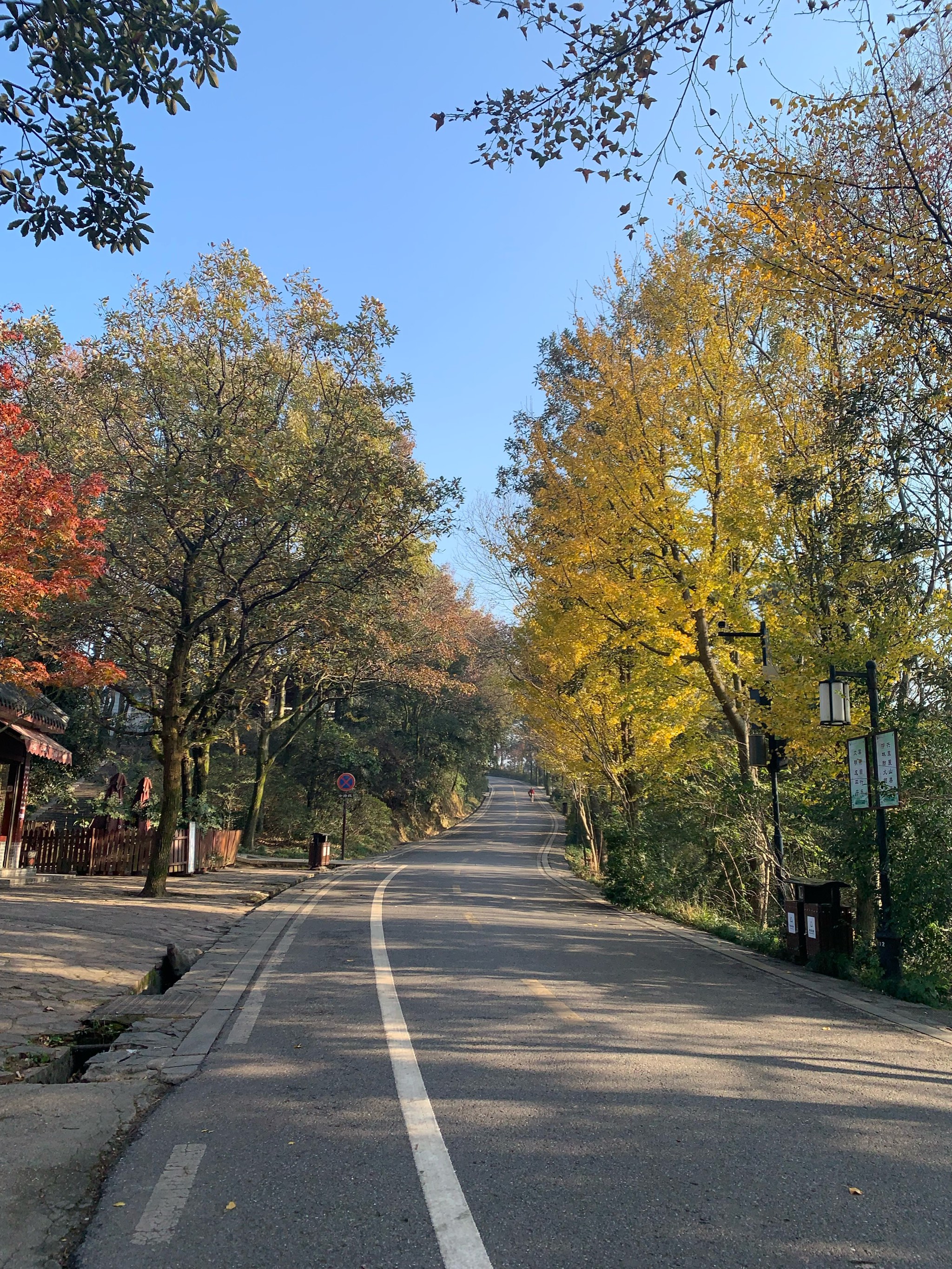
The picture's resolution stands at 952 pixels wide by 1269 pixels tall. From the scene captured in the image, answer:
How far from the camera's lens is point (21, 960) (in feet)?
30.1

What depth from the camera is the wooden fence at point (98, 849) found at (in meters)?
20.7

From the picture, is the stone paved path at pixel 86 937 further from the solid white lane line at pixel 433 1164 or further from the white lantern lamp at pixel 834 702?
the white lantern lamp at pixel 834 702

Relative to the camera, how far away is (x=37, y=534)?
12.8 m

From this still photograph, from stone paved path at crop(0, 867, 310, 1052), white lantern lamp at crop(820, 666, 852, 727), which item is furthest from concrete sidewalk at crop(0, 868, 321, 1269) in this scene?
white lantern lamp at crop(820, 666, 852, 727)

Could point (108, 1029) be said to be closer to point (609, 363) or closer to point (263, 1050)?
point (263, 1050)

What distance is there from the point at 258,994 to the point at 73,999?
1.60 metres

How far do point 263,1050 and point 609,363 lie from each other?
12137mm

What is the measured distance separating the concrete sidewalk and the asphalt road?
0.20 m

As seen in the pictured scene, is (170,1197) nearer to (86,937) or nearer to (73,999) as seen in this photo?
(73,999)

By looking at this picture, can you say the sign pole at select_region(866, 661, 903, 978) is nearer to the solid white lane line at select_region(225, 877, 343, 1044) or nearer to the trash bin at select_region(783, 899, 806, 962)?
the trash bin at select_region(783, 899, 806, 962)

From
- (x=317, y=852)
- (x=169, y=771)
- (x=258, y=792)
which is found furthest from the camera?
(x=258, y=792)

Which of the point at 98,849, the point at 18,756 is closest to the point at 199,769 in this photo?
the point at 98,849

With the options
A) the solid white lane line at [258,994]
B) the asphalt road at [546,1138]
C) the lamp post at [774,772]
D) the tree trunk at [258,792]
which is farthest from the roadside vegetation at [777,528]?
the tree trunk at [258,792]

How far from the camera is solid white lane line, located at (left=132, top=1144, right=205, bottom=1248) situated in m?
3.41
